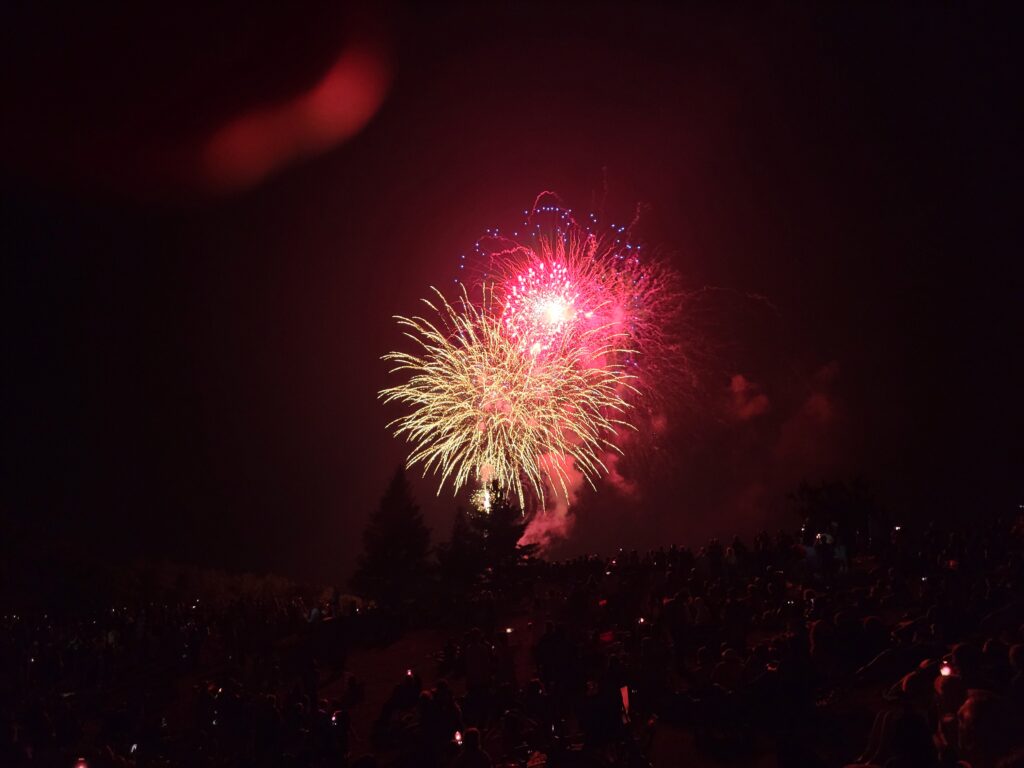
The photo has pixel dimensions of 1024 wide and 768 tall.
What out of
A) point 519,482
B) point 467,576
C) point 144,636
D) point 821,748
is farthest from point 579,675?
point 467,576

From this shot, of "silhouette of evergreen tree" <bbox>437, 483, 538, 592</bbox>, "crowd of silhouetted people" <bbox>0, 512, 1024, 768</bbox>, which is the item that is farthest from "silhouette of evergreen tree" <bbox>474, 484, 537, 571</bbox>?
"crowd of silhouetted people" <bbox>0, 512, 1024, 768</bbox>

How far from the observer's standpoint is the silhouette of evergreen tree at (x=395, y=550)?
3441 cm

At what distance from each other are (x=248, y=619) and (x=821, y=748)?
17955 mm

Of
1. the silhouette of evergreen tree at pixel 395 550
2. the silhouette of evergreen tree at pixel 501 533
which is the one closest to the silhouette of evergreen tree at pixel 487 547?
the silhouette of evergreen tree at pixel 501 533

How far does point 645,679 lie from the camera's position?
35.0ft

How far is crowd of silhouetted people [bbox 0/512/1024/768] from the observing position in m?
7.82

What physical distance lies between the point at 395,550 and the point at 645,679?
1026 inches

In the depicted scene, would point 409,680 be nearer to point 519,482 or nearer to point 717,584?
point 717,584

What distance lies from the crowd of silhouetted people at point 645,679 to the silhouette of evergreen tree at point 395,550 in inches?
556

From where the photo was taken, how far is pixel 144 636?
2055 centimetres

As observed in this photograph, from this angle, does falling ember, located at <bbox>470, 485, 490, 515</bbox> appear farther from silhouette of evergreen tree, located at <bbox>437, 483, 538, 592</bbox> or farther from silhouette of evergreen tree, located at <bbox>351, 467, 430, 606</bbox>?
silhouette of evergreen tree, located at <bbox>351, 467, 430, 606</bbox>

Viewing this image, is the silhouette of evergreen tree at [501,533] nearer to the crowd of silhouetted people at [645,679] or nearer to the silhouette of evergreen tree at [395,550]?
the silhouette of evergreen tree at [395,550]

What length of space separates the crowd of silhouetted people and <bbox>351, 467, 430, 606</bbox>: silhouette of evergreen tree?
46.3 ft

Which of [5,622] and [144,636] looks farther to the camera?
[5,622]
